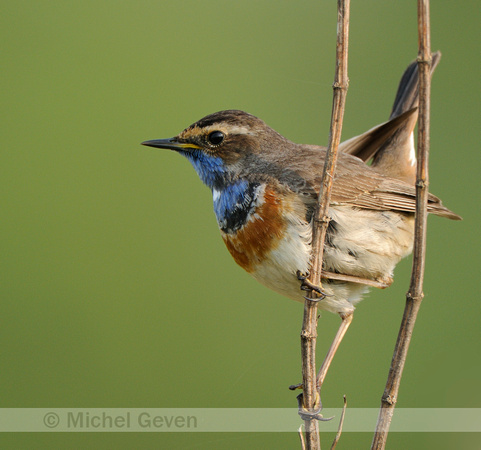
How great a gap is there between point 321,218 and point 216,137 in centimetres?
127

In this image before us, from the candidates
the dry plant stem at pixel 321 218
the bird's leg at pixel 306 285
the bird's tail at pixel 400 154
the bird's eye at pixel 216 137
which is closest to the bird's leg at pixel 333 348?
the bird's leg at pixel 306 285

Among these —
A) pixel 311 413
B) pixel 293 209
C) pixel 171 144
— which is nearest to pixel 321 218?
pixel 293 209

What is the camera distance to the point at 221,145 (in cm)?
403

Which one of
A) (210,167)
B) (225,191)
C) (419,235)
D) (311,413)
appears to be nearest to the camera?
(419,235)

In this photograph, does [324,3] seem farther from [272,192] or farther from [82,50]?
[272,192]

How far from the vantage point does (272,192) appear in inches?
145

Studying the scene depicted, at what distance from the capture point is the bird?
3613 mm

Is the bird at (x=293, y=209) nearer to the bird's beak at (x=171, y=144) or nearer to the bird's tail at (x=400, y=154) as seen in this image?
the bird's beak at (x=171, y=144)

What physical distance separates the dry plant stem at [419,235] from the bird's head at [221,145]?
1.46m

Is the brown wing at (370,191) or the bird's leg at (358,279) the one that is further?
the brown wing at (370,191)

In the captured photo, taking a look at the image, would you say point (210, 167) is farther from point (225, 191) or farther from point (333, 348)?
point (333, 348)

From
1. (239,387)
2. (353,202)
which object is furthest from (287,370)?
(353,202)

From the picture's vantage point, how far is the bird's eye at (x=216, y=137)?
4.01m

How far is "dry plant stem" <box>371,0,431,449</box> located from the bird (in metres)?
0.71
